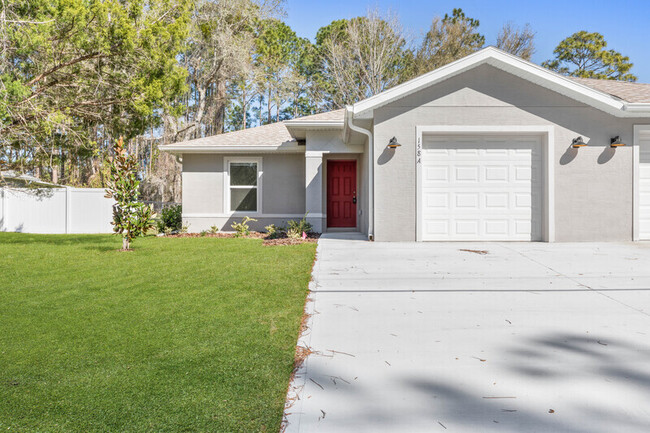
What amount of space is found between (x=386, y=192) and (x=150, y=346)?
621 centimetres

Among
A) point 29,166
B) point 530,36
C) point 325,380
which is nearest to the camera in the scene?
point 325,380

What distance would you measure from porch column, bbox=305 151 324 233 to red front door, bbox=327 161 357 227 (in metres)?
0.81

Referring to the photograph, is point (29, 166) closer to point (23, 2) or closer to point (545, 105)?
point (23, 2)

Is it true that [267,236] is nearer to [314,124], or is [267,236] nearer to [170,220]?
[314,124]

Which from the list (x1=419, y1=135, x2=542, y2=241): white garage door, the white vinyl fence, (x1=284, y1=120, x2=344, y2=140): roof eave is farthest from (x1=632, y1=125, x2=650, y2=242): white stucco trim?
the white vinyl fence

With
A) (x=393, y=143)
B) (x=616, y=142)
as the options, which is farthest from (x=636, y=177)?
(x=393, y=143)

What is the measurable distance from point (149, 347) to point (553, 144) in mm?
8626

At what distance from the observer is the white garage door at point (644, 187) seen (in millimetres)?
8500

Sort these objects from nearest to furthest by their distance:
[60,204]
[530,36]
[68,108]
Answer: [68,108] < [60,204] < [530,36]

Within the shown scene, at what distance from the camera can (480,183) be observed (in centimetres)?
841

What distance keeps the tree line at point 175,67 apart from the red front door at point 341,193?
21.8 feet

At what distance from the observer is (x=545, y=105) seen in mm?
8281

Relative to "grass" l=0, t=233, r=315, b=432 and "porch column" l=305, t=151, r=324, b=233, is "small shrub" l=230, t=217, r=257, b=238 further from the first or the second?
"grass" l=0, t=233, r=315, b=432

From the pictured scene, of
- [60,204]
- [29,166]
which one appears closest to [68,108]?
[29,166]
